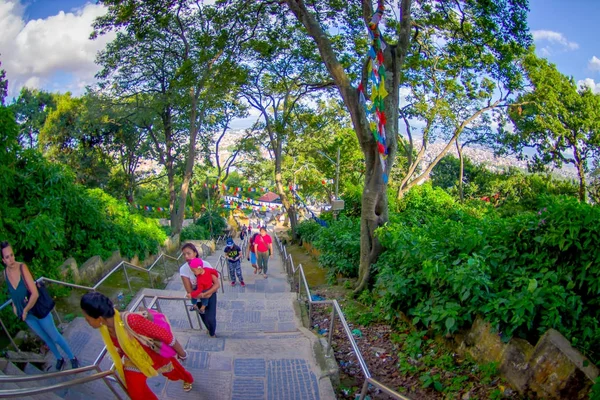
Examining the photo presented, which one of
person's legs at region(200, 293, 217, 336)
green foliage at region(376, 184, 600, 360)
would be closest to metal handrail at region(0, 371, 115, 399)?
person's legs at region(200, 293, 217, 336)

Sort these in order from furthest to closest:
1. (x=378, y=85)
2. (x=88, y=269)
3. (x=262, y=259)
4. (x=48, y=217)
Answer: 1. (x=262, y=259)
2. (x=88, y=269)
3. (x=48, y=217)
4. (x=378, y=85)

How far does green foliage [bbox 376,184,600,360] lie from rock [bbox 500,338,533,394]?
12 cm

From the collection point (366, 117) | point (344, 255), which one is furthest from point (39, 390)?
point (344, 255)

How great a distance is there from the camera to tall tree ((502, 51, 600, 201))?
2000cm

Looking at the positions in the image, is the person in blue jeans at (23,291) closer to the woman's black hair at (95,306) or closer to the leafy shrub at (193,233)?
the woman's black hair at (95,306)

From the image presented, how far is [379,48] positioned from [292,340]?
192 inches

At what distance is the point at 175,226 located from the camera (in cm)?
2128

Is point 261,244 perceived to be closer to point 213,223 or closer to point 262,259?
point 262,259

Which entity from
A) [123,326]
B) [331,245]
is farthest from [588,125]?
[123,326]

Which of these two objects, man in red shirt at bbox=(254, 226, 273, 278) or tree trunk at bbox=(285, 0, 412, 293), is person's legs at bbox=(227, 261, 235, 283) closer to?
man in red shirt at bbox=(254, 226, 273, 278)

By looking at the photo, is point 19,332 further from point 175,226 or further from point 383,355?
point 175,226

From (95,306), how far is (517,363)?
3.56m

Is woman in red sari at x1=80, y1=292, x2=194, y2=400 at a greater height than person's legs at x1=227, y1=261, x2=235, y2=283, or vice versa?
woman in red sari at x1=80, y1=292, x2=194, y2=400

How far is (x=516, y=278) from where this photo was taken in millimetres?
4488
